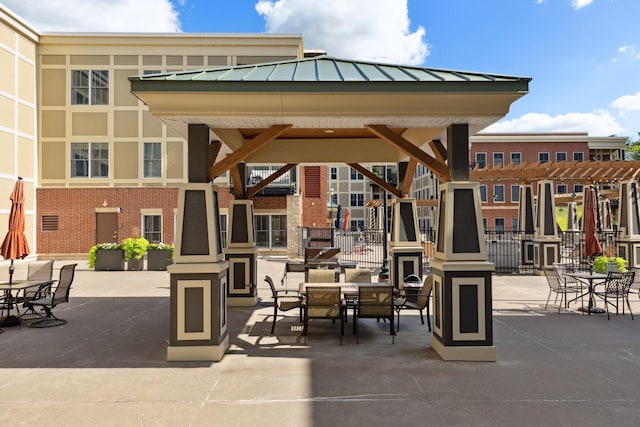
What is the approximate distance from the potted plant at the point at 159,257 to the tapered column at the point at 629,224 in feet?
58.2

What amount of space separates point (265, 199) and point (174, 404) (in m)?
19.6

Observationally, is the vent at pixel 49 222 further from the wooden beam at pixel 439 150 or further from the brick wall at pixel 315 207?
the wooden beam at pixel 439 150

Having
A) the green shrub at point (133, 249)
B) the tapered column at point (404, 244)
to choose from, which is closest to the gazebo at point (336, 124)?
the tapered column at point (404, 244)

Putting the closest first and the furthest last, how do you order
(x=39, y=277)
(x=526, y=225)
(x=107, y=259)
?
(x=39, y=277), (x=526, y=225), (x=107, y=259)

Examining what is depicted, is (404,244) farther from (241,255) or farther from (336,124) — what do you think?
(336,124)

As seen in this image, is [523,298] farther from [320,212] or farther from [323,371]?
[320,212]

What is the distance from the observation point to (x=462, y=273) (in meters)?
6.36

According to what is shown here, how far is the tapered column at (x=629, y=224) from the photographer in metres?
15.1

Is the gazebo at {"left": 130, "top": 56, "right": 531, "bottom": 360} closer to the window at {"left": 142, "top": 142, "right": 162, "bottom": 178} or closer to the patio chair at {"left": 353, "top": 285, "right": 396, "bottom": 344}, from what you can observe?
the patio chair at {"left": 353, "top": 285, "right": 396, "bottom": 344}

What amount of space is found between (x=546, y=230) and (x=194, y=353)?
14650 millimetres

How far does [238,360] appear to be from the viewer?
6258mm

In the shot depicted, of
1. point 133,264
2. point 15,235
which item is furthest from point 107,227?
point 15,235

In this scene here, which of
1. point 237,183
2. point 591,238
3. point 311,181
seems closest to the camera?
point 237,183

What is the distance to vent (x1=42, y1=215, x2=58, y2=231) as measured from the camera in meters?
23.0
